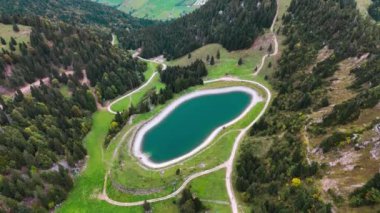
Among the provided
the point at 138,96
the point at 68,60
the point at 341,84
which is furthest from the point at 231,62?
→ the point at 68,60

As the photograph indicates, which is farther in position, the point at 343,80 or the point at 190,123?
the point at 190,123

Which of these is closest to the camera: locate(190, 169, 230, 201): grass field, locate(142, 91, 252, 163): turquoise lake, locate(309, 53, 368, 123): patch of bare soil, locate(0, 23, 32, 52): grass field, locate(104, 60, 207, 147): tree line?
locate(190, 169, 230, 201): grass field

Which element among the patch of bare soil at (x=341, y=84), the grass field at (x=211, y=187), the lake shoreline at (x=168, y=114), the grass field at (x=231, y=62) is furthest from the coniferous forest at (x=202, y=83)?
the lake shoreline at (x=168, y=114)

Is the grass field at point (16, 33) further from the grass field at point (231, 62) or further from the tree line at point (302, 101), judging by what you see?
the tree line at point (302, 101)

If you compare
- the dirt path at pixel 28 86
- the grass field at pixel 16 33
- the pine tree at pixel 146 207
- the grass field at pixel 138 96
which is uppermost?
the grass field at pixel 16 33

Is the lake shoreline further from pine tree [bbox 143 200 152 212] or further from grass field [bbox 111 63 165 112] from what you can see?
grass field [bbox 111 63 165 112]

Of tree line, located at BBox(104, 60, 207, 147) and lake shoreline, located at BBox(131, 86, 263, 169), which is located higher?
tree line, located at BBox(104, 60, 207, 147)

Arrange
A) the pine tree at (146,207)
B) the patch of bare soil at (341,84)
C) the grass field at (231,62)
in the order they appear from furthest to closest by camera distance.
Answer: the grass field at (231,62), the patch of bare soil at (341,84), the pine tree at (146,207)

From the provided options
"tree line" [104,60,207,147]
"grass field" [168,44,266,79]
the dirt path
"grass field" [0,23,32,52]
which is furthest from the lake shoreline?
"grass field" [0,23,32,52]

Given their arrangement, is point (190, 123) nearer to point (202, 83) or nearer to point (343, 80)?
point (202, 83)

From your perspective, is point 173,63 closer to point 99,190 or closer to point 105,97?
point 105,97
